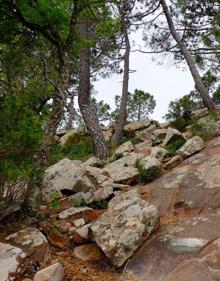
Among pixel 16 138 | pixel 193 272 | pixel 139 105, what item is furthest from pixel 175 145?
pixel 139 105

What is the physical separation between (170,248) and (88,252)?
94 cm

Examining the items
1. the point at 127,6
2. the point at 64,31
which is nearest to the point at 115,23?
the point at 64,31

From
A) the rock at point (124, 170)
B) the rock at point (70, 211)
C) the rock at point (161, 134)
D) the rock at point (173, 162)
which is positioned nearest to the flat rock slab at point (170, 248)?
the rock at point (70, 211)

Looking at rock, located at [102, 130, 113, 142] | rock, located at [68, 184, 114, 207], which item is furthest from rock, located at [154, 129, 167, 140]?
rock, located at [68, 184, 114, 207]

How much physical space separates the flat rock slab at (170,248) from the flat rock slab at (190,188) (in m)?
0.52

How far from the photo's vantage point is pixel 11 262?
3.62 metres

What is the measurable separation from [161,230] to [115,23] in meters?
3.59

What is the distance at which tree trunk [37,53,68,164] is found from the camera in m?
5.06

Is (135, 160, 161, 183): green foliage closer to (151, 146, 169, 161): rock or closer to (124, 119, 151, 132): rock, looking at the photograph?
(151, 146, 169, 161): rock

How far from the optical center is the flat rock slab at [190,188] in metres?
4.98

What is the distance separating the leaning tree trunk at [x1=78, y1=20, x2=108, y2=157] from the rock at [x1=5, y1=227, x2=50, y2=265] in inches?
232

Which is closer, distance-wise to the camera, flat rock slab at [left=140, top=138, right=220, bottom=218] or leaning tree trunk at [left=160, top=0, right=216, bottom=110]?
flat rock slab at [left=140, top=138, right=220, bottom=218]

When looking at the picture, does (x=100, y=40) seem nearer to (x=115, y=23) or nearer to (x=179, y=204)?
(x=115, y=23)

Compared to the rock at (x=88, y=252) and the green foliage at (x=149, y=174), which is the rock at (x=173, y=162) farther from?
the rock at (x=88, y=252)
